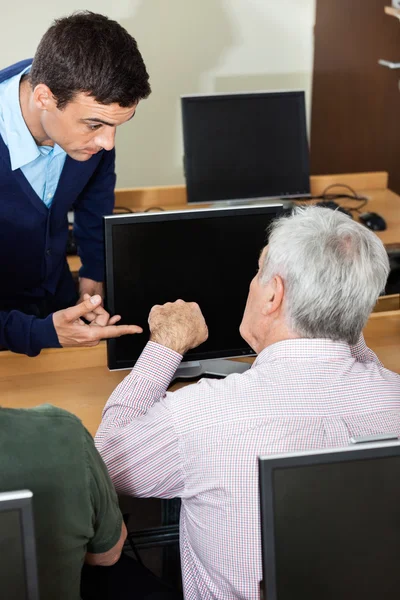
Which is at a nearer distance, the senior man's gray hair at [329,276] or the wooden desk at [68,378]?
the senior man's gray hair at [329,276]

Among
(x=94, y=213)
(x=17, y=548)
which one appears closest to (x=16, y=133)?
(x=94, y=213)

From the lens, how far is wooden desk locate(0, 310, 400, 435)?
192cm

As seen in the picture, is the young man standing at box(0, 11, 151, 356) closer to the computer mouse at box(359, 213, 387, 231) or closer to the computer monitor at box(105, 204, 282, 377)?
the computer monitor at box(105, 204, 282, 377)

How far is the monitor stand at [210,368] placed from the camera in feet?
6.68

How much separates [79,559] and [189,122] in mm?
2173

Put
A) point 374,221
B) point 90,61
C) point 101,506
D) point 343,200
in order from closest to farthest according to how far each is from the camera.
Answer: point 101,506 → point 90,61 → point 374,221 → point 343,200

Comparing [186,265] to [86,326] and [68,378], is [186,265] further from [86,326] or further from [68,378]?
[68,378]

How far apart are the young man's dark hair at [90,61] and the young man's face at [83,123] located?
2 cm

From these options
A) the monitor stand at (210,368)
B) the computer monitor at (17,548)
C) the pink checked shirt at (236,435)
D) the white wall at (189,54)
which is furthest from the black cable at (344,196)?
the computer monitor at (17,548)

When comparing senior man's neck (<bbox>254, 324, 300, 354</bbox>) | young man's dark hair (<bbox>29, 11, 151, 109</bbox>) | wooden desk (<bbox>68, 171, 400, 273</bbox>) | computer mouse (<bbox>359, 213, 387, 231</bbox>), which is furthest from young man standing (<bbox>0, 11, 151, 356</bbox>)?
computer mouse (<bbox>359, 213, 387, 231</bbox>)

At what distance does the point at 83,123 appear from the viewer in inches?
73.5

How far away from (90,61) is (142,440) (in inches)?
33.9

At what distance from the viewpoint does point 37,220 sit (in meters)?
2.16

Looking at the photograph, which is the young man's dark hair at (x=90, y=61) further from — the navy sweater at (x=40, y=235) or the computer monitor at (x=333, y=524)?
the computer monitor at (x=333, y=524)
